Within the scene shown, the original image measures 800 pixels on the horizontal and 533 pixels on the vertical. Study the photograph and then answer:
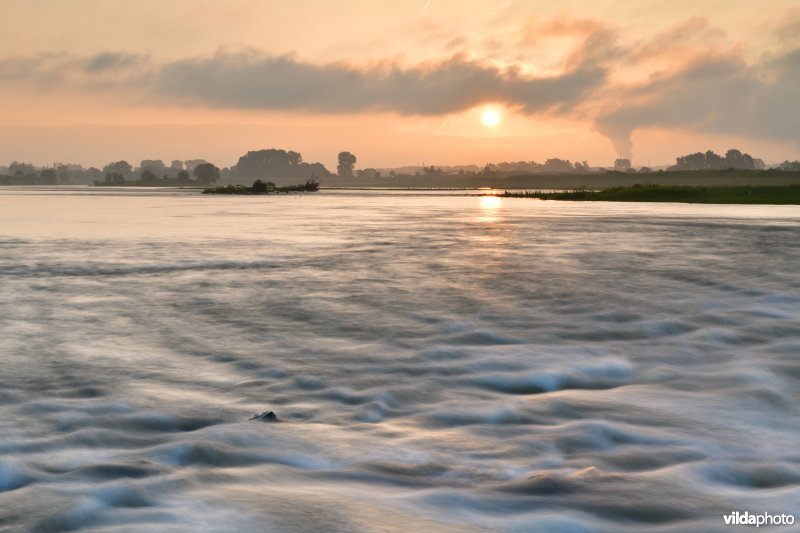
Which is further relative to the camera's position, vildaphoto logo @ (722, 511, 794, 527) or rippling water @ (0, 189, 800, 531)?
rippling water @ (0, 189, 800, 531)

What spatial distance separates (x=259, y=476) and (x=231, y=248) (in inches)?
839

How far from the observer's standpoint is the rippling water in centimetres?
525

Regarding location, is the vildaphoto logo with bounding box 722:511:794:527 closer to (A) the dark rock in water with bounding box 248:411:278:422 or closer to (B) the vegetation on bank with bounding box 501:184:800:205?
(A) the dark rock in water with bounding box 248:411:278:422

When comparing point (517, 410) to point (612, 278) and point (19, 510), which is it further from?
point (612, 278)

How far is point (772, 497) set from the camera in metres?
5.29

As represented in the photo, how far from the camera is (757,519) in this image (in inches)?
196

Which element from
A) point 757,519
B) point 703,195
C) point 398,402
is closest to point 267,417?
point 398,402

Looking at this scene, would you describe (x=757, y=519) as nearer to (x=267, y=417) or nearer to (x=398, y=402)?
(x=398, y=402)

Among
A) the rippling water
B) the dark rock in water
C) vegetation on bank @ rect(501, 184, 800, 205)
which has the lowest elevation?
the rippling water

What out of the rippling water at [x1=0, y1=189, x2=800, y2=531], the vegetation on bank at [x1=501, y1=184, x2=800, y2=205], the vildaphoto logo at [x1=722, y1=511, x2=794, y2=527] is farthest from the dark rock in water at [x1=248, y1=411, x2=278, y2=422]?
the vegetation on bank at [x1=501, y1=184, x2=800, y2=205]

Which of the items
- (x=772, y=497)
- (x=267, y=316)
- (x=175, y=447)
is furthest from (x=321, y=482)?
(x=267, y=316)

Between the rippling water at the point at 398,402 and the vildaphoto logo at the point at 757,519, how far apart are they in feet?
0.39

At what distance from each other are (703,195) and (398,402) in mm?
79525

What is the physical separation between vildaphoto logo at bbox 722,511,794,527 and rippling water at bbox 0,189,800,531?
0.12 metres
